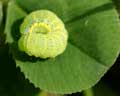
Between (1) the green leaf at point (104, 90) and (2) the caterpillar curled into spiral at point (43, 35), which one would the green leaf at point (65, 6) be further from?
(1) the green leaf at point (104, 90)

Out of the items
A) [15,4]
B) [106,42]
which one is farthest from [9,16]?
[106,42]

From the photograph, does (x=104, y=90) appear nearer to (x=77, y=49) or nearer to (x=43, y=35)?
(x=77, y=49)

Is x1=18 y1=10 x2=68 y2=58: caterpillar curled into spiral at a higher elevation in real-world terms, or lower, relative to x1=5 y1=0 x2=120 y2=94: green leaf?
higher

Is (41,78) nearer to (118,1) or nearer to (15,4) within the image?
(15,4)

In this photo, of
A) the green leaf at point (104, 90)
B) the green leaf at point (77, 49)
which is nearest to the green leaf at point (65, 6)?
the green leaf at point (77, 49)

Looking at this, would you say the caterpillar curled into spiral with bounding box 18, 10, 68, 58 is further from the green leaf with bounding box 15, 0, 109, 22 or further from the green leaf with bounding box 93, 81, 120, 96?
the green leaf with bounding box 93, 81, 120, 96

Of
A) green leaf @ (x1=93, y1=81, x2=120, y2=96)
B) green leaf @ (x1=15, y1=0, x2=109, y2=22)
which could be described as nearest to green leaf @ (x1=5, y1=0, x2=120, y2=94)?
green leaf @ (x1=15, y1=0, x2=109, y2=22)
